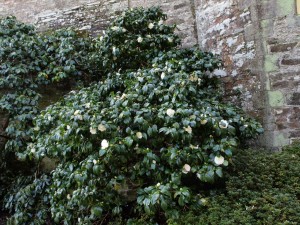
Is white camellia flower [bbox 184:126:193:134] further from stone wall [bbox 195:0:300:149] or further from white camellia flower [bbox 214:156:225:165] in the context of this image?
stone wall [bbox 195:0:300:149]

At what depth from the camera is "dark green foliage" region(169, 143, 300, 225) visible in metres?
2.34

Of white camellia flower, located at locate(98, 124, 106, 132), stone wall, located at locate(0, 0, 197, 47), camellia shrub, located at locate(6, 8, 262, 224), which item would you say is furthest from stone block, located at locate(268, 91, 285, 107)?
white camellia flower, located at locate(98, 124, 106, 132)

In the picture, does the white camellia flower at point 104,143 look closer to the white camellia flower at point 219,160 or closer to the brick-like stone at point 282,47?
the white camellia flower at point 219,160

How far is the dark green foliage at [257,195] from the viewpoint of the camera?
7.67 ft

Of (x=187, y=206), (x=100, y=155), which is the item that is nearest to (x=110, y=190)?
(x=100, y=155)

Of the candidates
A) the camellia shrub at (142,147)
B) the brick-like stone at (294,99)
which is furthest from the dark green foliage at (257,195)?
the brick-like stone at (294,99)

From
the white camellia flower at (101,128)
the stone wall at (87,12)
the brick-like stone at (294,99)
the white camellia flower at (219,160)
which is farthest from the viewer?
the stone wall at (87,12)

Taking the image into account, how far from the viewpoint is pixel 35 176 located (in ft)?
13.8

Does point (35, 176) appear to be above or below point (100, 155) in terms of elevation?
below

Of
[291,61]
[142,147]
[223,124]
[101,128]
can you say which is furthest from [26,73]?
[291,61]

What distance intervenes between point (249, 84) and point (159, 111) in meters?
1.54

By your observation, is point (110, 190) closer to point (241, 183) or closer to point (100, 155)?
point (100, 155)

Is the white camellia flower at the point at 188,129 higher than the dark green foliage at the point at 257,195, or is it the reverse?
the white camellia flower at the point at 188,129

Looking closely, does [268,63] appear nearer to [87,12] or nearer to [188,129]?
[188,129]
